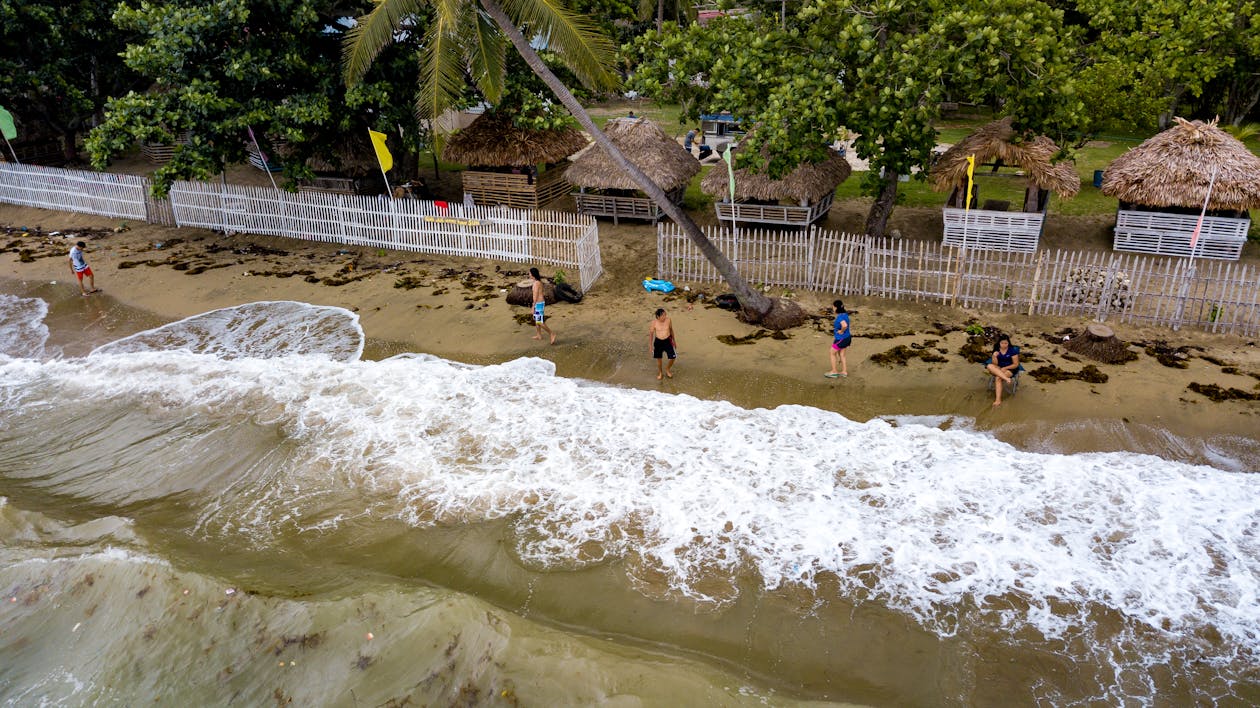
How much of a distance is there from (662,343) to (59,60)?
20.0m

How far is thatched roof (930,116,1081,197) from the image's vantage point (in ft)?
51.0

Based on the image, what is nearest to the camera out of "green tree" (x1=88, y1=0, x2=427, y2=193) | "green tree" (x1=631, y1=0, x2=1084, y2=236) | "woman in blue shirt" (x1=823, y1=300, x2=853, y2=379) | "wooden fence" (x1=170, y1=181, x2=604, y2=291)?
"woman in blue shirt" (x1=823, y1=300, x2=853, y2=379)

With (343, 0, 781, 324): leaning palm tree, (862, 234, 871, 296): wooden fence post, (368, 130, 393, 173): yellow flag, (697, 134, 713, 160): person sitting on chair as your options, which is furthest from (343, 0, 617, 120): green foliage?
(697, 134, 713, 160): person sitting on chair

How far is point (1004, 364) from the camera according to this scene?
10.6m

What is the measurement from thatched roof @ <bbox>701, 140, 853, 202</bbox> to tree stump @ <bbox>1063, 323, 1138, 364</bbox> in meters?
6.61

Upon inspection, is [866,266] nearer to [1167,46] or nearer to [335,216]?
[1167,46]

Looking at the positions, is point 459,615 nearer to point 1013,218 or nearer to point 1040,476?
point 1040,476

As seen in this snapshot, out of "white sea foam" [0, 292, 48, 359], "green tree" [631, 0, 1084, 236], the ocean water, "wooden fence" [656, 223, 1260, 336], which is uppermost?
"green tree" [631, 0, 1084, 236]

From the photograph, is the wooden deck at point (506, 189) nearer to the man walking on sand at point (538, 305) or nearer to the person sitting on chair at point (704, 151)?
the person sitting on chair at point (704, 151)

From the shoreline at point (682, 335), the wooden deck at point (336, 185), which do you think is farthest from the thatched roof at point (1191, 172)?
the wooden deck at point (336, 185)

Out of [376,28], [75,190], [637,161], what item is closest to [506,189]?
[637,161]

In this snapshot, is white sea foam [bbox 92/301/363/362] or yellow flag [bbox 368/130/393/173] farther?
yellow flag [bbox 368/130/393/173]

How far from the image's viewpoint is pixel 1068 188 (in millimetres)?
15594

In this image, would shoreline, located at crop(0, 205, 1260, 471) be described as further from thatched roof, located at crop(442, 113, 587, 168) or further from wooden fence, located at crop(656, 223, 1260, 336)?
thatched roof, located at crop(442, 113, 587, 168)
